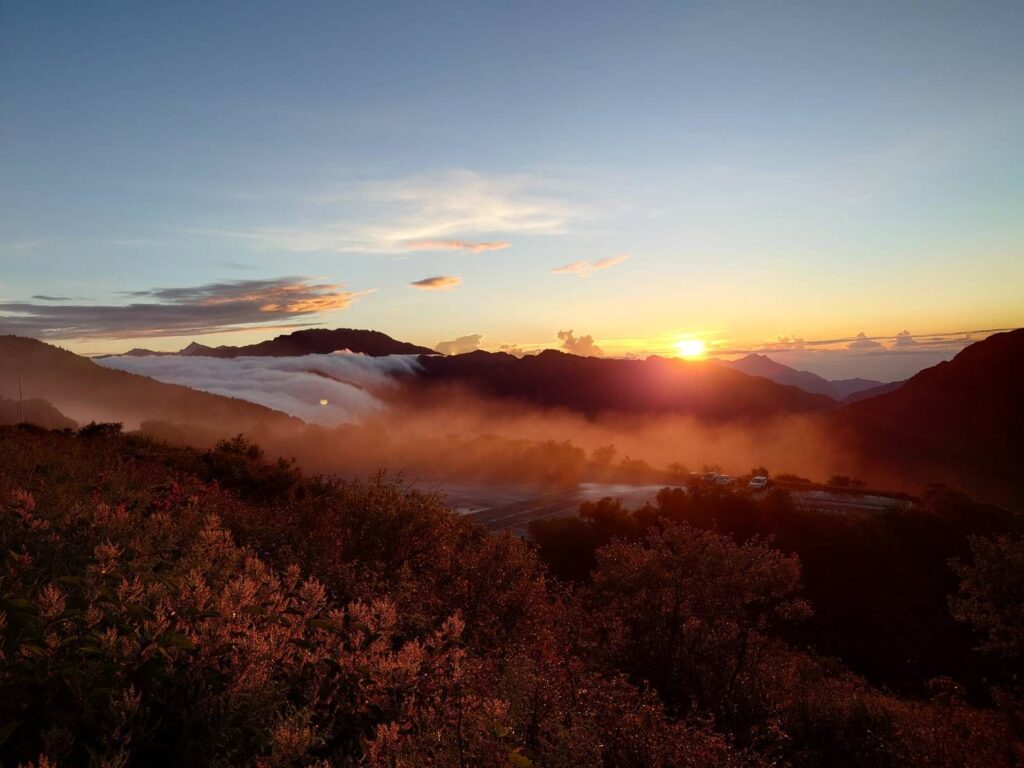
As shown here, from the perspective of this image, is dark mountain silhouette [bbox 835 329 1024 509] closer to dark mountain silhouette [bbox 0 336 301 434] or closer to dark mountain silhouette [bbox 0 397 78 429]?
dark mountain silhouette [bbox 0 336 301 434]

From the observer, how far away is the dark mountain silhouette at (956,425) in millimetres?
119688

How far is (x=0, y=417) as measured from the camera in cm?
7000

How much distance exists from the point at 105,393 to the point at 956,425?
185629 mm

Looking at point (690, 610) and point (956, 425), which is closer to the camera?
point (690, 610)

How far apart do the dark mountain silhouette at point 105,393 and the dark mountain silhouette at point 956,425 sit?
12579cm

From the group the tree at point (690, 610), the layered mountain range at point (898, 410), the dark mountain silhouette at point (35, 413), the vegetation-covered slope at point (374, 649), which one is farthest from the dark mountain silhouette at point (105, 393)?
the tree at point (690, 610)

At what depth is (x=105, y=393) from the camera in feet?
396

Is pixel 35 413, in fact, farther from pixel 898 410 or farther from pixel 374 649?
pixel 898 410

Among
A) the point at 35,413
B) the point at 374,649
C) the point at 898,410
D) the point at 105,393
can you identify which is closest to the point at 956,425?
the point at 898,410

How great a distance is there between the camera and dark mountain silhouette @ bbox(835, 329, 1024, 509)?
11969 cm

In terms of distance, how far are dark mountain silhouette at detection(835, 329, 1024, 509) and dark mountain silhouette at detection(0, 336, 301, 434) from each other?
413 ft

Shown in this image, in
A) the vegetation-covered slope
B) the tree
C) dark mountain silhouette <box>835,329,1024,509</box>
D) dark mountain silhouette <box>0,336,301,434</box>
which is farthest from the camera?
dark mountain silhouette <box>835,329,1024,509</box>

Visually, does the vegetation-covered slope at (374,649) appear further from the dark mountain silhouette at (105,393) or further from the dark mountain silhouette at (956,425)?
the dark mountain silhouette at (956,425)

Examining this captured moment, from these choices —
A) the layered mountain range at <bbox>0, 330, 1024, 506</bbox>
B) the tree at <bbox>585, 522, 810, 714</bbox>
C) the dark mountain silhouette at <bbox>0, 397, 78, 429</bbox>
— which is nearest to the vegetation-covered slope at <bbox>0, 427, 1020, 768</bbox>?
the tree at <bbox>585, 522, 810, 714</bbox>
